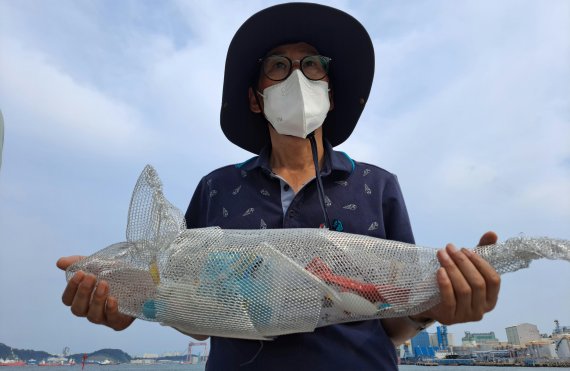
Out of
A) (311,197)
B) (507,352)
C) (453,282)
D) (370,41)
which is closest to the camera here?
(453,282)

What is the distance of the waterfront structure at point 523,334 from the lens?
83250 millimetres

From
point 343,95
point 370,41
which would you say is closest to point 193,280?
point 343,95

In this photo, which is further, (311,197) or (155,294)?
(311,197)

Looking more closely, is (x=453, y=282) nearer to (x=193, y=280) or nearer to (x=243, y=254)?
(x=243, y=254)

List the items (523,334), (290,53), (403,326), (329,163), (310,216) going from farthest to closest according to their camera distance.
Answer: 1. (523,334)
2. (290,53)
3. (329,163)
4. (310,216)
5. (403,326)

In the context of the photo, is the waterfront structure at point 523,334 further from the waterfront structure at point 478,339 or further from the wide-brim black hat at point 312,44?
the wide-brim black hat at point 312,44

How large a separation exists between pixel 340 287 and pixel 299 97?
1.46 metres

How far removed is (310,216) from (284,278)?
68 centimetres

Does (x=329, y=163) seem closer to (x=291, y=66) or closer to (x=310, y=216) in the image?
(x=310, y=216)

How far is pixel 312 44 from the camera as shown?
10.3 ft

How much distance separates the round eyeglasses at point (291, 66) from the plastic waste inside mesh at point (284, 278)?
139 centimetres

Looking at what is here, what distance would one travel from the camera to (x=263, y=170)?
288 centimetres

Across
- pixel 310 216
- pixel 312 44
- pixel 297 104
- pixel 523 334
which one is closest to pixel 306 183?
pixel 310 216

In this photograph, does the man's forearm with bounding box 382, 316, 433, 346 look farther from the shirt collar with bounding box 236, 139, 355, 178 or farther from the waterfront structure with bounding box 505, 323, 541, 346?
the waterfront structure with bounding box 505, 323, 541, 346
